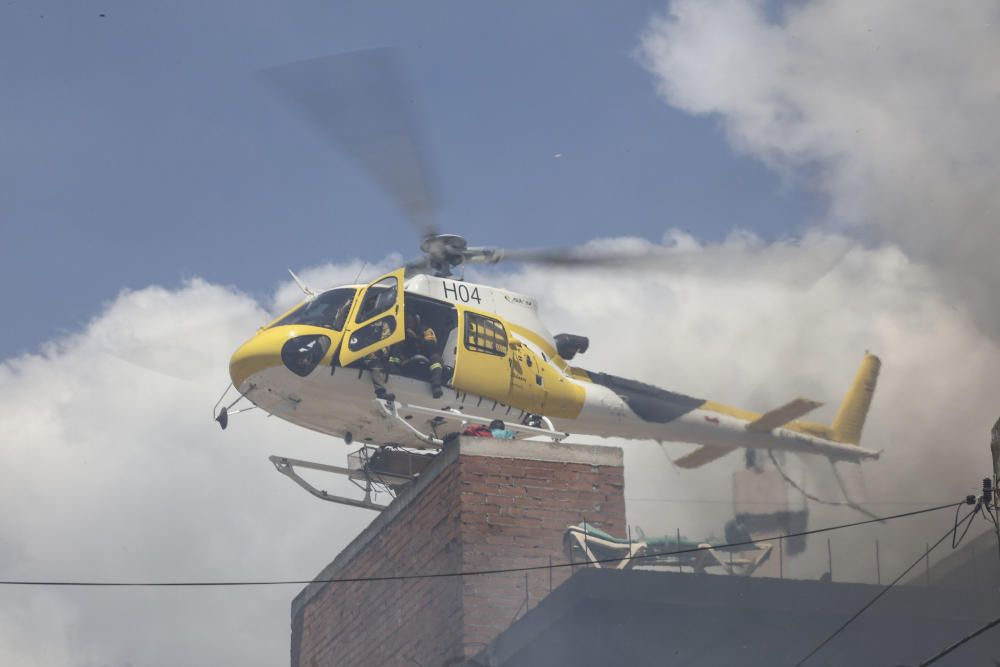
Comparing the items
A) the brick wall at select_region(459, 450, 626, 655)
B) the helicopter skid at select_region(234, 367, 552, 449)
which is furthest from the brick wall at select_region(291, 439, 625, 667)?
the helicopter skid at select_region(234, 367, 552, 449)

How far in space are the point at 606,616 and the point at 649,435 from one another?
7534 millimetres

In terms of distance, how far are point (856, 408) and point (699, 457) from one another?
3098 mm

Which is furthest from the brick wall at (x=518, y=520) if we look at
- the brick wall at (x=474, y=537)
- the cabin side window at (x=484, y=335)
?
the cabin side window at (x=484, y=335)

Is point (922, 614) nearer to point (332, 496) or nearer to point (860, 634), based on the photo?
point (860, 634)

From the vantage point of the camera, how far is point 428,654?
18.8 metres

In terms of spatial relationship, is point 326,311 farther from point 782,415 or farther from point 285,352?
point 782,415

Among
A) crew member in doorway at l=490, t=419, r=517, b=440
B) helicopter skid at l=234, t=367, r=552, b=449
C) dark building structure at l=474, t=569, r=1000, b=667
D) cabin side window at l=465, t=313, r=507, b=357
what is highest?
cabin side window at l=465, t=313, r=507, b=357

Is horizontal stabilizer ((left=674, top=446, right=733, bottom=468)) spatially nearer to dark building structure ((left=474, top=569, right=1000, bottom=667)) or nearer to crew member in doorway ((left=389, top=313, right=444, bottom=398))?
crew member in doorway ((left=389, top=313, right=444, bottom=398))

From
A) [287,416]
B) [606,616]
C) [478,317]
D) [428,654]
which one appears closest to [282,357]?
[287,416]

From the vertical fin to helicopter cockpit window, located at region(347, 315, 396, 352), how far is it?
8883 mm

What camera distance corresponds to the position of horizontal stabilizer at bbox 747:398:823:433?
23.2 m

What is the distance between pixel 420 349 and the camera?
21156 millimetres

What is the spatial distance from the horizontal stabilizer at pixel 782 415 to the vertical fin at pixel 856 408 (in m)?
1.81

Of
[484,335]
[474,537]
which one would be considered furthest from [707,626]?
[484,335]
